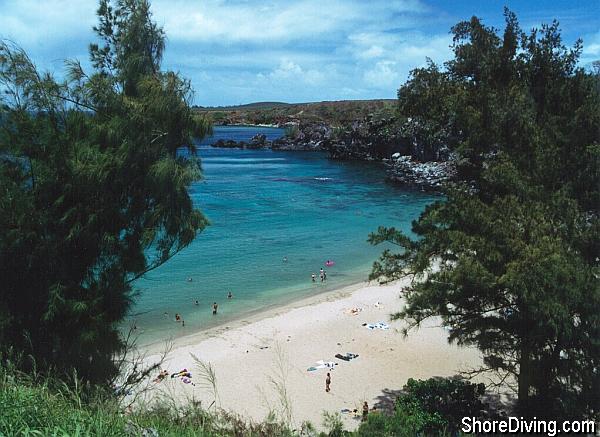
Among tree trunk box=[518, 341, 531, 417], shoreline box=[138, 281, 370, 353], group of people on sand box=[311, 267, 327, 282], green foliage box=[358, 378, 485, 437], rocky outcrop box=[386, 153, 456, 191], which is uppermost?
rocky outcrop box=[386, 153, 456, 191]

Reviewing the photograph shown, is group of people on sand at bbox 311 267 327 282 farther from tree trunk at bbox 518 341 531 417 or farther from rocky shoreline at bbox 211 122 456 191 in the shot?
rocky shoreline at bbox 211 122 456 191

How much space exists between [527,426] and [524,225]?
422 centimetres

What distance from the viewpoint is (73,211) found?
989 centimetres

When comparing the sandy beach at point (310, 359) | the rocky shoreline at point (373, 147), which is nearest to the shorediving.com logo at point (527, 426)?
the sandy beach at point (310, 359)

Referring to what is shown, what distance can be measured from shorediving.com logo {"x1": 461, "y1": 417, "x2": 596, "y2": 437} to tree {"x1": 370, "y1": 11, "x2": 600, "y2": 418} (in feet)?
0.92

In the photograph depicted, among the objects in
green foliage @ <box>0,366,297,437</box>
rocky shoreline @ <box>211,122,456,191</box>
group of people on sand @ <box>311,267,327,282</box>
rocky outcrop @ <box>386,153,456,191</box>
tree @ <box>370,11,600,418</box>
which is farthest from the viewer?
rocky shoreline @ <box>211,122,456,191</box>

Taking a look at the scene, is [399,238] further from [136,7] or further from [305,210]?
[305,210]

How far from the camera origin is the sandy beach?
1593cm

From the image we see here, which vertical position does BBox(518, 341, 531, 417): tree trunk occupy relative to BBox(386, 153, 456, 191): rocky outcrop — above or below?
below

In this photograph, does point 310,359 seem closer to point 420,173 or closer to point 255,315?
point 255,315

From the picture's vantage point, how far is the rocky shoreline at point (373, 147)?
6812cm

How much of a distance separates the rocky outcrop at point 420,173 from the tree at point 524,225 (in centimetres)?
4906

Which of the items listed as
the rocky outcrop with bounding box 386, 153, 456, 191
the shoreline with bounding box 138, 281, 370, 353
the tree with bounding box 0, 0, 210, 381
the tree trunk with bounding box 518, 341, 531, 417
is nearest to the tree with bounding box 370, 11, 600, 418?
the tree trunk with bounding box 518, 341, 531, 417

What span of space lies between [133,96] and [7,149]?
2618 millimetres
